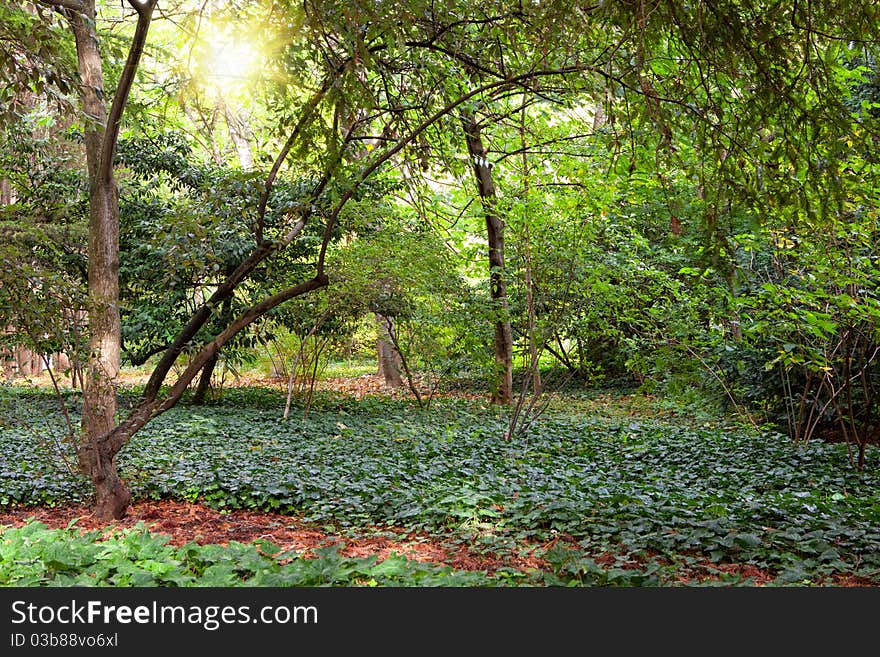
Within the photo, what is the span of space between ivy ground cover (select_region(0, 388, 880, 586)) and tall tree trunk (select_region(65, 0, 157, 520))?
0.66 metres

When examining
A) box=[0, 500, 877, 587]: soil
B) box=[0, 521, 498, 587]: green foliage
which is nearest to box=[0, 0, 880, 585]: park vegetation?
box=[0, 521, 498, 587]: green foliage

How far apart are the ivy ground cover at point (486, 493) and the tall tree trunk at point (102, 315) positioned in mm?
663

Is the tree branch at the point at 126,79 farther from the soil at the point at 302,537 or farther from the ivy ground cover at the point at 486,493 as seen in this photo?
the soil at the point at 302,537

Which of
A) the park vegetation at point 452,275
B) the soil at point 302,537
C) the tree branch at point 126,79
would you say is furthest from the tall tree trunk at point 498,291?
the tree branch at point 126,79

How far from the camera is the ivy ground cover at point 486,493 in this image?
3.65m

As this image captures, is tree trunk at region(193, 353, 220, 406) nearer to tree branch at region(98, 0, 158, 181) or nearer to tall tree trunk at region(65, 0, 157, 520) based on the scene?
tall tree trunk at region(65, 0, 157, 520)

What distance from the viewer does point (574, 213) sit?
7.89 metres

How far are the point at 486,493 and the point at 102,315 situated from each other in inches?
131

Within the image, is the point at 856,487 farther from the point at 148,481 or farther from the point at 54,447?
the point at 54,447

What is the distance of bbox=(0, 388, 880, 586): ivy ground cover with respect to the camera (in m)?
3.65

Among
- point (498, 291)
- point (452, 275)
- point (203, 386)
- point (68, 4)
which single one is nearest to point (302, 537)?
point (68, 4)

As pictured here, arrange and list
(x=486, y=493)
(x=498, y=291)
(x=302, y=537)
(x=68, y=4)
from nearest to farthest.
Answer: (x=302, y=537) → (x=68, y=4) → (x=486, y=493) → (x=498, y=291)

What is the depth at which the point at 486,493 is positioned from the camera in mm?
5613

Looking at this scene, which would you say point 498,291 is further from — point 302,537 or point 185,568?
point 185,568
